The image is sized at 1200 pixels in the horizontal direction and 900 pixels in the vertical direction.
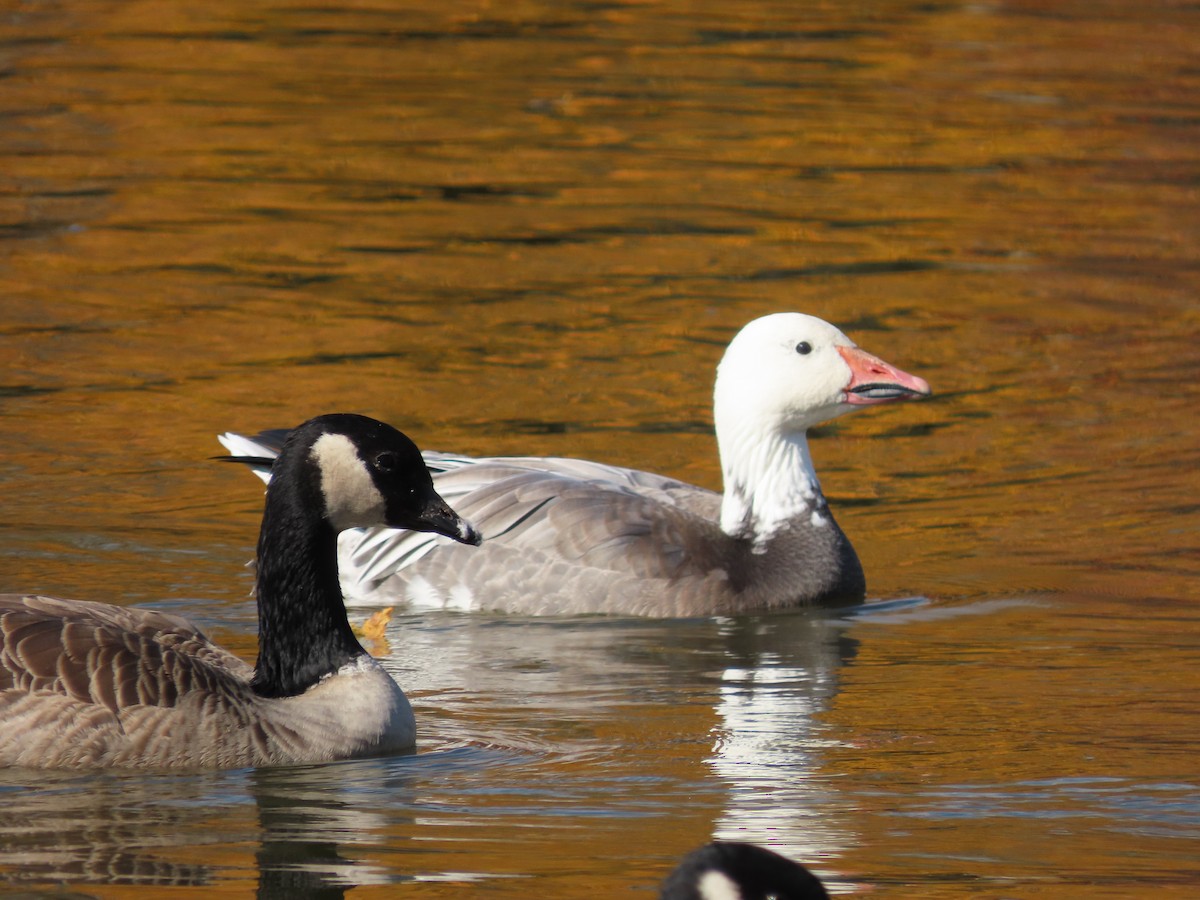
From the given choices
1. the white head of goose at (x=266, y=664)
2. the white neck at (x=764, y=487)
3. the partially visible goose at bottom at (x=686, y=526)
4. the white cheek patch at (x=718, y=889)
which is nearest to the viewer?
the white cheek patch at (x=718, y=889)

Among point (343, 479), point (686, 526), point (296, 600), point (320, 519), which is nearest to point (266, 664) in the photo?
point (296, 600)

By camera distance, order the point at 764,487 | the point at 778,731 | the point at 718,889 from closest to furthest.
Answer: the point at 718,889, the point at 778,731, the point at 764,487

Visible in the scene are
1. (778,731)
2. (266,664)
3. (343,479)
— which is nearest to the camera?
(343,479)

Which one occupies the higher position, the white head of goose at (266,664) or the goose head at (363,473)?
the goose head at (363,473)

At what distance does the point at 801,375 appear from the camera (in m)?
12.1

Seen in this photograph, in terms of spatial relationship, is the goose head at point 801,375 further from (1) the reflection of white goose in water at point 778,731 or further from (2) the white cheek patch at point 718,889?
(2) the white cheek patch at point 718,889

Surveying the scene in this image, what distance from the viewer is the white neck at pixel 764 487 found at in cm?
1241

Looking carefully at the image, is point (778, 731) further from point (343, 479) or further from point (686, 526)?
point (686, 526)

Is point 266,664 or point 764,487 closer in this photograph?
point 266,664

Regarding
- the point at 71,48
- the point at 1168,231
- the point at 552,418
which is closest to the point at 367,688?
the point at 552,418

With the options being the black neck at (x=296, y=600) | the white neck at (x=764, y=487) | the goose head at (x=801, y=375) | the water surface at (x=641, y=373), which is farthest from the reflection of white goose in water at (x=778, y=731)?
the black neck at (x=296, y=600)

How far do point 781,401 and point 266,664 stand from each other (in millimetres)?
3889

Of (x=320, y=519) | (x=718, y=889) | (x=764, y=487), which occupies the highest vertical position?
(x=320, y=519)

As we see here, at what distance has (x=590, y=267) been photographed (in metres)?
20.0
